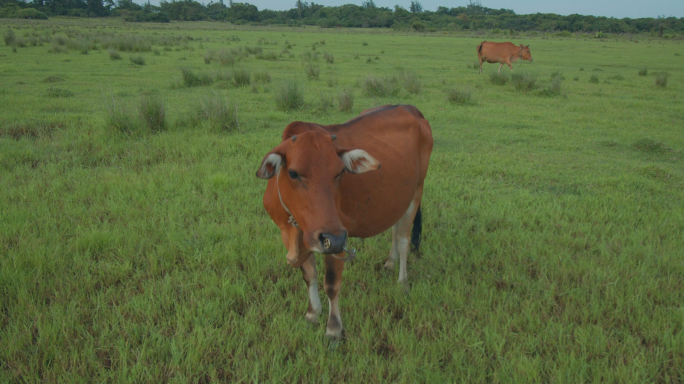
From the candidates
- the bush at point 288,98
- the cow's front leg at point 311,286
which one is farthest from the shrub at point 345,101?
the cow's front leg at point 311,286

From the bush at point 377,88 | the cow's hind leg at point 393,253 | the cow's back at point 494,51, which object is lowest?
the cow's hind leg at point 393,253

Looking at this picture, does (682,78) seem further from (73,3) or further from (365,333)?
(73,3)

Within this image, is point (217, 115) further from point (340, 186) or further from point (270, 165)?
point (270, 165)

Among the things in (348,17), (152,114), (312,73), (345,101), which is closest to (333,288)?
(152,114)

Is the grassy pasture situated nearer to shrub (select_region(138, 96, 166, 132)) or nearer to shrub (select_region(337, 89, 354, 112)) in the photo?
shrub (select_region(138, 96, 166, 132))

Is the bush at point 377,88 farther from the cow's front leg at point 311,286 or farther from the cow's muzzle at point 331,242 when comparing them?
the cow's muzzle at point 331,242

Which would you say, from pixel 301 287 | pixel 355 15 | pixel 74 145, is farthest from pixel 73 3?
pixel 301 287

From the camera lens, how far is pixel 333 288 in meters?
2.87

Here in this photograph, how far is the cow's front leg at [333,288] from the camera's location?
2836mm

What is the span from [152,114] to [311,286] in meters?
5.80

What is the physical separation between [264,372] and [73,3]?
102 meters

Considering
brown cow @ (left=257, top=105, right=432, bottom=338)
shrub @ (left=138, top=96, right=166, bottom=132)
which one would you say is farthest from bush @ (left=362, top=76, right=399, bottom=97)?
brown cow @ (left=257, top=105, right=432, bottom=338)

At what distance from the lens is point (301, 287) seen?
135 inches

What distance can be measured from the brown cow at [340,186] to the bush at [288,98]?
6.26 metres
